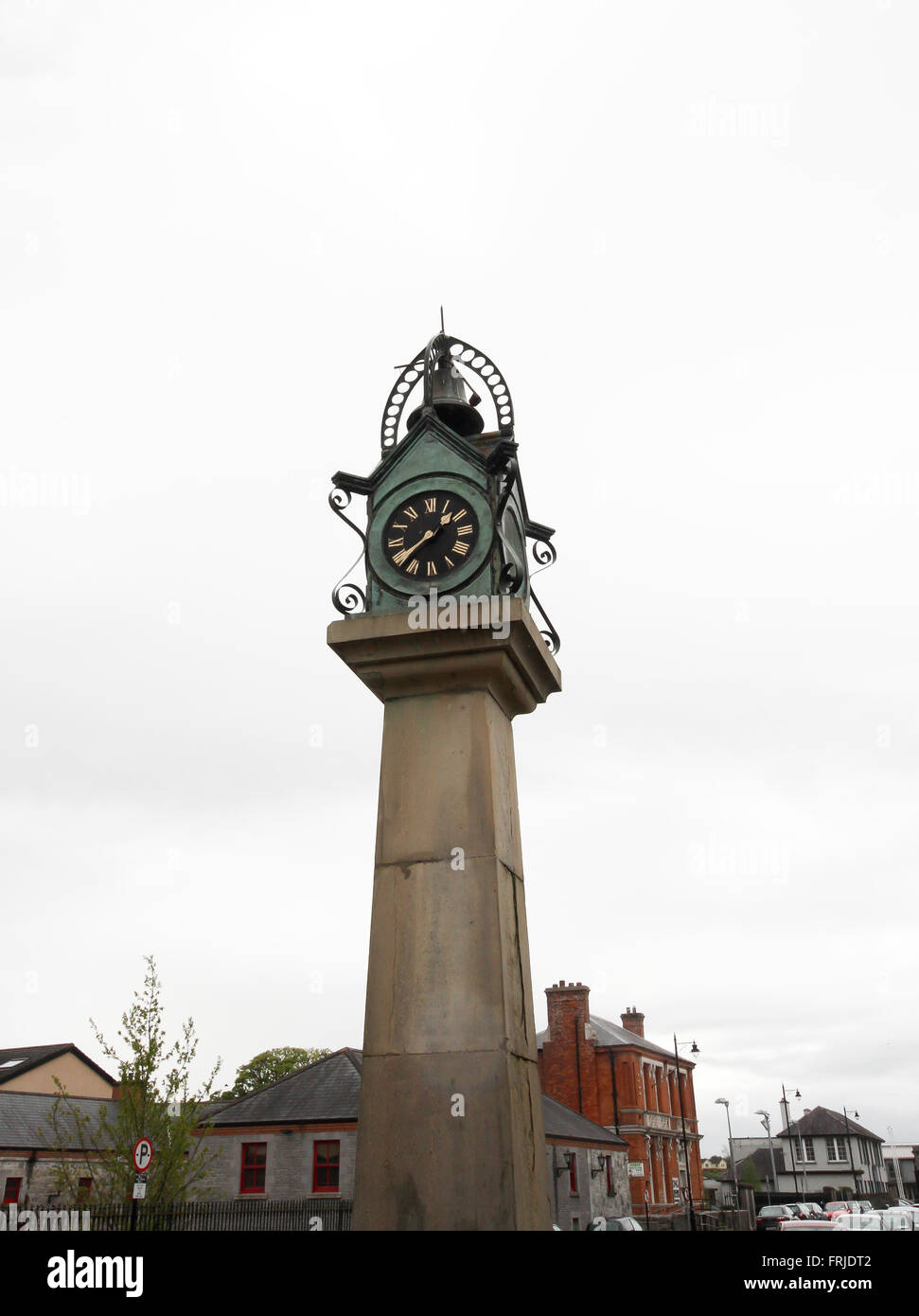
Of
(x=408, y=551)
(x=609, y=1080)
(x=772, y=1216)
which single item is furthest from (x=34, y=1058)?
(x=408, y=551)

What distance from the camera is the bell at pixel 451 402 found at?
10.6 m

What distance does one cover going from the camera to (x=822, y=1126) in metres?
92.0

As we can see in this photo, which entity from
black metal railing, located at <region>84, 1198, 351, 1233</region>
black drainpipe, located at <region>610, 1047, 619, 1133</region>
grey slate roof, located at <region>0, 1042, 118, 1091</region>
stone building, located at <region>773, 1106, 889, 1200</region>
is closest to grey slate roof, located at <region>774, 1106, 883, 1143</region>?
stone building, located at <region>773, 1106, 889, 1200</region>

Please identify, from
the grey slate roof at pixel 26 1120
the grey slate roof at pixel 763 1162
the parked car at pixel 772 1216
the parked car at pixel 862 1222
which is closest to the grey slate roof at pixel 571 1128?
the parked car at pixel 772 1216

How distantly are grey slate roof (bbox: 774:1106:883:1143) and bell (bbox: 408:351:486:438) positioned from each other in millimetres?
93664

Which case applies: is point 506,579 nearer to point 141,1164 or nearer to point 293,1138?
point 141,1164

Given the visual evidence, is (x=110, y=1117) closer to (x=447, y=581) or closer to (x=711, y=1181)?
(x=447, y=581)

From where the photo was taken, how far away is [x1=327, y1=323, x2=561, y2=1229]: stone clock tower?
7412mm

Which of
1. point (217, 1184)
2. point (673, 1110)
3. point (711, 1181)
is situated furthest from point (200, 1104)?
point (711, 1181)

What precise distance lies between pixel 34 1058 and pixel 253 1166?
20.8 metres

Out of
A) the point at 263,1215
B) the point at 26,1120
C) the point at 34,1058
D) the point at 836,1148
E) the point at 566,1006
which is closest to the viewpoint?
the point at 263,1215
